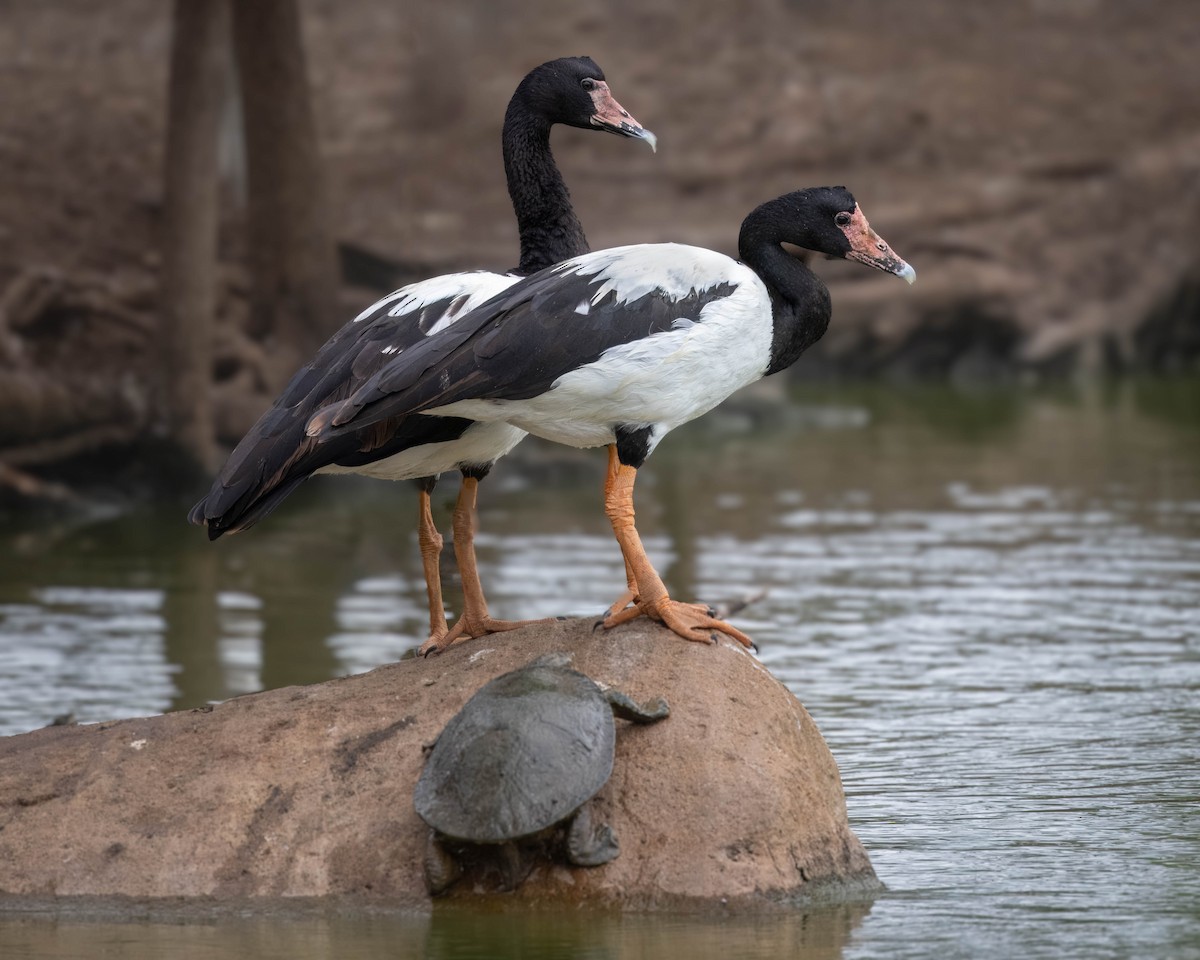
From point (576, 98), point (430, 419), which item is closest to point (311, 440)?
point (430, 419)

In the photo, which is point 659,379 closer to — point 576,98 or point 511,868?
point 511,868

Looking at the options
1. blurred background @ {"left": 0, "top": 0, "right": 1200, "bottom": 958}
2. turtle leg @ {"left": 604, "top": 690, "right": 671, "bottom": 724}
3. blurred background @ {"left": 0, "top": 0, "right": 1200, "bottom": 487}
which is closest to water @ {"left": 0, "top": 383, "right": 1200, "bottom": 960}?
blurred background @ {"left": 0, "top": 0, "right": 1200, "bottom": 958}

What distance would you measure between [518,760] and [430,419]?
1.46 meters

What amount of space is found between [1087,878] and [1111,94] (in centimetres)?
2000

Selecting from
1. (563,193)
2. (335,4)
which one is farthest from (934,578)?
(335,4)

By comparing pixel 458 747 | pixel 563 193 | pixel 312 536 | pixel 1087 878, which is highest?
pixel 563 193

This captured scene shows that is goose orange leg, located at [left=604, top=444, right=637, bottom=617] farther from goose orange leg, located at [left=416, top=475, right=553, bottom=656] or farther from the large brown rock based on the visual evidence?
goose orange leg, located at [left=416, top=475, right=553, bottom=656]

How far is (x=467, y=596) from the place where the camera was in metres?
7.16

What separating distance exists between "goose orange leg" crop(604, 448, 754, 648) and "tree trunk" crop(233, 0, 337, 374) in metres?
10.4

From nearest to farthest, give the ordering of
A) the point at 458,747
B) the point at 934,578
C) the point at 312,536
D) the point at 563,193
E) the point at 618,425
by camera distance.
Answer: the point at 458,747, the point at 618,425, the point at 563,193, the point at 934,578, the point at 312,536

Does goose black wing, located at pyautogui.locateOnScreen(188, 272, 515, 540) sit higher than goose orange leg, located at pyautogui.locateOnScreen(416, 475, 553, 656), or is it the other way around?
goose black wing, located at pyautogui.locateOnScreen(188, 272, 515, 540)

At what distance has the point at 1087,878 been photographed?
6.21 meters

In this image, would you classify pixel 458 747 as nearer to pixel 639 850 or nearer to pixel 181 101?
pixel 639 850

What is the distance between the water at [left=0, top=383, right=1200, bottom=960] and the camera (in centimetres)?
574
